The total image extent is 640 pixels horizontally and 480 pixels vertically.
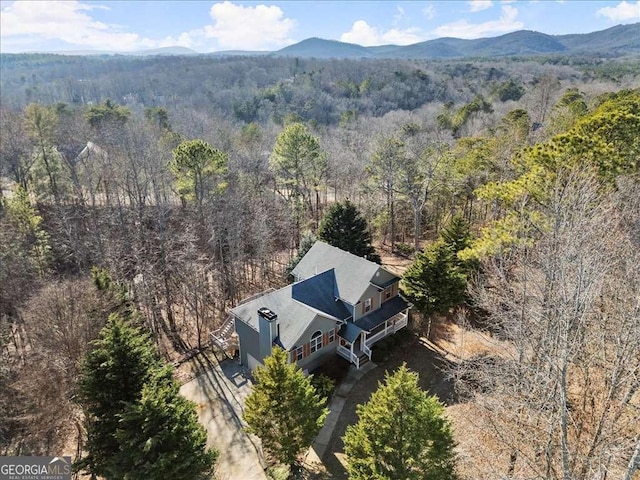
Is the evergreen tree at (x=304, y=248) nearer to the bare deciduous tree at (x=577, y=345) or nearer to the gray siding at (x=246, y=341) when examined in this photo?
the gray siding at (x=246, y=341)

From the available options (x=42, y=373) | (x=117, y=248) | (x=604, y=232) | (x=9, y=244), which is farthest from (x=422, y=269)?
(x=9, y=244)

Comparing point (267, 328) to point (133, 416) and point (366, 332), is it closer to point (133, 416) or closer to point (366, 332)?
point (366, 332)

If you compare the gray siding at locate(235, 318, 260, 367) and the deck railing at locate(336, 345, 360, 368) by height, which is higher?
the gray siding at locate(235, 318, 260, 367)

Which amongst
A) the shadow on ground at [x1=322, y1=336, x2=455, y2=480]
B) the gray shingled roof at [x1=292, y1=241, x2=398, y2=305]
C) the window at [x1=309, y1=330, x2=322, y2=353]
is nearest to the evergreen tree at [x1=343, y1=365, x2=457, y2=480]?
the shadow on ground at [x1=322, y1=336, x2=455, y2=480]

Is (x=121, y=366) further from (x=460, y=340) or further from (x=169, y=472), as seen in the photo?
(x=460, y=340)

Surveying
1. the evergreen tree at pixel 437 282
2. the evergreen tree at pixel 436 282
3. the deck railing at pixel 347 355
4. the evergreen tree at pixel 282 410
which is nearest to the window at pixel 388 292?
the evergreen tree at pixel 436 282

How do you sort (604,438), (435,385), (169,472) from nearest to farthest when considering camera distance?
(604,438)
(169,472)
(435,385)

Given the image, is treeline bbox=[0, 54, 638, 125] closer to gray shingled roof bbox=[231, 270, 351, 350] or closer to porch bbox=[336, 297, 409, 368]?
porch bbox=[336, 297, 409, 368]
